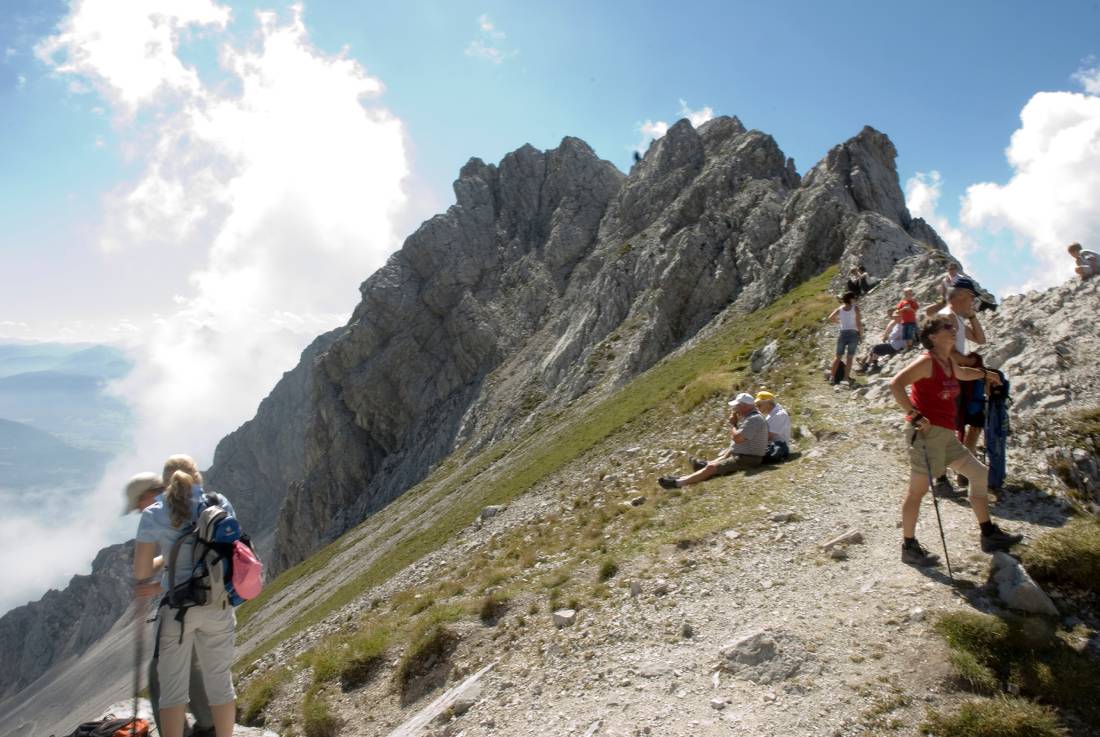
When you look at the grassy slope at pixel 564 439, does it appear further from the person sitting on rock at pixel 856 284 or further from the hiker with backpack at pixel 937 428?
the hiker with backpack at pixel 937 428

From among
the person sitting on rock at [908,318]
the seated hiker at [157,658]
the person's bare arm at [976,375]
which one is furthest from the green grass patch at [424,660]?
the person sitting on rock at [908,318]

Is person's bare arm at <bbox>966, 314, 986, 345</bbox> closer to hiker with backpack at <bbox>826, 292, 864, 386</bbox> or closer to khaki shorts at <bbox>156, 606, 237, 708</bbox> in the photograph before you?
hiker with backpack at <bbox>826, 292, 864, 386</bbox>

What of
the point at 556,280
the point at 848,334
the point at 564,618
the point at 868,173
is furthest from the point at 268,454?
the point at 564,618

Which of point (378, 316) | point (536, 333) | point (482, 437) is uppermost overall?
point (378, 316)

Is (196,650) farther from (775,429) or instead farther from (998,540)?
(775,429)

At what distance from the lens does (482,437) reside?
234 ft

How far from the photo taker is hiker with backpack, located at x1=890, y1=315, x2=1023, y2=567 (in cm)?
799

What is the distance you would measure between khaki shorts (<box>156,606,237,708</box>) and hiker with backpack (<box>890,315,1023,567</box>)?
29.2ft

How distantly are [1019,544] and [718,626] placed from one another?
14.0 ft

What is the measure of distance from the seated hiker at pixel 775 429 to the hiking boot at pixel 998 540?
262 inches

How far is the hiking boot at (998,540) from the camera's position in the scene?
8016 mm

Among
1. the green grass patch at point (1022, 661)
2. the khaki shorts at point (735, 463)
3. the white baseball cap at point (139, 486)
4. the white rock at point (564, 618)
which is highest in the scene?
the white baseball cap at point (139, 486)

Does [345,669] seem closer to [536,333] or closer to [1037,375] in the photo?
[1037,375]

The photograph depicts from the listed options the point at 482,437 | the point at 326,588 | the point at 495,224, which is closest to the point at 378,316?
the point at 495,224
